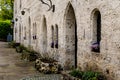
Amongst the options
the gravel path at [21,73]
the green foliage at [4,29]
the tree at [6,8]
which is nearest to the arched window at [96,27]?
the gravel path at [21,73]

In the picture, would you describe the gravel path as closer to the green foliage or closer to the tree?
the green foliage

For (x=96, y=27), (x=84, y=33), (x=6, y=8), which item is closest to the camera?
(x=96, y=27)

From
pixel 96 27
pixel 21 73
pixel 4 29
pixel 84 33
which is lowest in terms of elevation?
pixel 21 73

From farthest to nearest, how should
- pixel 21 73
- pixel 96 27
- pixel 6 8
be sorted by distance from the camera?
pixel 6 8, pixel 21 73, pixel 96 27

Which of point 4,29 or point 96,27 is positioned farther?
point 4,29

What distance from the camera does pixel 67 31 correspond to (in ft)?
41.2

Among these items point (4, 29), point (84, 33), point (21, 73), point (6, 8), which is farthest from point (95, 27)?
point (6, 8)

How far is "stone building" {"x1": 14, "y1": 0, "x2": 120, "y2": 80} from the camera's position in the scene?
27.0 feet

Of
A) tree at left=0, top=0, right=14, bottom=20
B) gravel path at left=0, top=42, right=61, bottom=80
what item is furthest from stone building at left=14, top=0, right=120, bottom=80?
tree at left=0, top=0, right=14, bottom=20

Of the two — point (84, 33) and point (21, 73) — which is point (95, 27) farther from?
point (21, 73)

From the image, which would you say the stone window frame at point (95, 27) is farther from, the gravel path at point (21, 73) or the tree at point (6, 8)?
the tree at point (6, 8)

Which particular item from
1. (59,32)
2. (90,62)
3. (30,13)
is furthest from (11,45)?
(90,62)

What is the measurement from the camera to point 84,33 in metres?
10.3

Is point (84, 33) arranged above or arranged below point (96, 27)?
below
